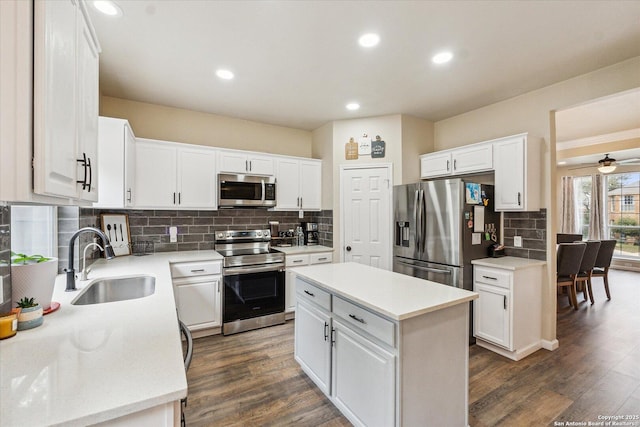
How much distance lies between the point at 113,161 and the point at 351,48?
230cm

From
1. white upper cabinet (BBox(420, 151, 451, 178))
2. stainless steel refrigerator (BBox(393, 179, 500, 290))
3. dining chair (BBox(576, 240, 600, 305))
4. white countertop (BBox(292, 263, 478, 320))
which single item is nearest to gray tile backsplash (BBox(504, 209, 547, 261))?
stainless steel refrigerator (BBox(393, 179, 500, 290))

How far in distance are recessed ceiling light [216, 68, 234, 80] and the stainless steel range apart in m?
1.87

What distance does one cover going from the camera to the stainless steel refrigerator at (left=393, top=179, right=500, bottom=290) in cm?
→ 298

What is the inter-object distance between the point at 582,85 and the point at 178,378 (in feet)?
12.5

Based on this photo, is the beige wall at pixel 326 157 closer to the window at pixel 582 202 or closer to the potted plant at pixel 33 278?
the potted plant at pixel 33 278

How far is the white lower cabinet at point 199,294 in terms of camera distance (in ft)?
9.94

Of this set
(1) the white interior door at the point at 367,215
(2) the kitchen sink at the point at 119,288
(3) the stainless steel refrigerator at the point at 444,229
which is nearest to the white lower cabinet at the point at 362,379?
(2) the kitchen sink at the point at 119,288

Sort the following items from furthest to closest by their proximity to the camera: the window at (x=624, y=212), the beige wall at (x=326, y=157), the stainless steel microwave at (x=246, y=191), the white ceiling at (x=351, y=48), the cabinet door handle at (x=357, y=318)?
the window at (x=624, y=212) < the beige wall at (x=326, y=157) < the stainless steel microwave at (x=246, y=191) < the white ceiling at (x=351, y=48) < the cabinet door handle at (x=357, y=318)

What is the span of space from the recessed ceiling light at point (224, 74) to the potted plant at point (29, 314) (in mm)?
2223

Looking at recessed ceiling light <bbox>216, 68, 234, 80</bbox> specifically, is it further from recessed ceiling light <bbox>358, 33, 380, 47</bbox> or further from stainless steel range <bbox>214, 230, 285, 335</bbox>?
stainless steel range <bbox>214, 230, 285, 335</bbox>

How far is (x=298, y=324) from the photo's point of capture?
8.25 ft

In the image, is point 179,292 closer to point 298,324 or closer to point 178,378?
point 298,324

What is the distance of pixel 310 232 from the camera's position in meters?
4.48

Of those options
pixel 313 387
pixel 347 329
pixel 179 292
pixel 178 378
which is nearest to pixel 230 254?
pixel 179 292
